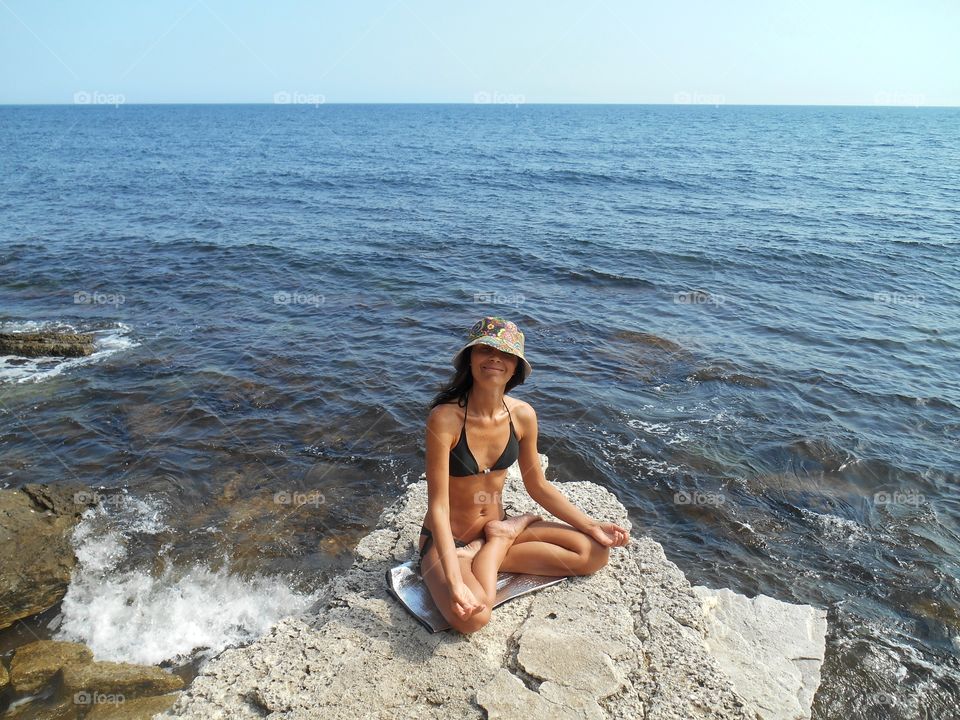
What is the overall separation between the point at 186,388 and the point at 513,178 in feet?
99.4

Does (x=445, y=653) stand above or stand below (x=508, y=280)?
above

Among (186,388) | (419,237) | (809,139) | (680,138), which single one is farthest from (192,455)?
(809,139)

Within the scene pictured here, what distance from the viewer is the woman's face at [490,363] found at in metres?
4.40

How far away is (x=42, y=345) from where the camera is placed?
1286 cm

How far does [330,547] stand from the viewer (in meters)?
7.58

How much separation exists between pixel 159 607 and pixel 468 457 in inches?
167

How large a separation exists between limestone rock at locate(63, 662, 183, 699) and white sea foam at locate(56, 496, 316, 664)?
8.4 inches

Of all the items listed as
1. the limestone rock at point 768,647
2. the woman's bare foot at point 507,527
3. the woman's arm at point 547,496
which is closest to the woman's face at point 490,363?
the woman's arm at point 547,496

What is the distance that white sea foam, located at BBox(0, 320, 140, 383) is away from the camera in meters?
11.9

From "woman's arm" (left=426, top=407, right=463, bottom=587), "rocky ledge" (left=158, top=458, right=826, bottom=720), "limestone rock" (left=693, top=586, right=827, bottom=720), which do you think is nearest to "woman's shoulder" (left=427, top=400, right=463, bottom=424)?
"woman's arm" (left=426, top=407, right=463, bottom=587)

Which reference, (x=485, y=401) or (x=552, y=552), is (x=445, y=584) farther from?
(x=485, y=401)

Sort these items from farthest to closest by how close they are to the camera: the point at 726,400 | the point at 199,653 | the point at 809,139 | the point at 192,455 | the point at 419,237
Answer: the point at 809,139, the point at 419,237, the point at 726,400, the point at 192,455, the point at 199,653

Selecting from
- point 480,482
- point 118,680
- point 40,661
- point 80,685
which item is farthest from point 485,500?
point 40,661

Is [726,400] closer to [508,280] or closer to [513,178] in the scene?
[508,280]
